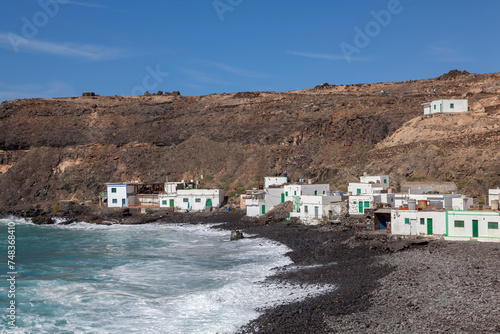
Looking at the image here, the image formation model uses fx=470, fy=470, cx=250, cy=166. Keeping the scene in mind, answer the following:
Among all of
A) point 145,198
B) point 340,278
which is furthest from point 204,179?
point 340,278

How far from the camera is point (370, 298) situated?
57.8ft

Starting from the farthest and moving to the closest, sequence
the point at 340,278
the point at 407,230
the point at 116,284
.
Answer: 1. the point at 407,230
2. the point at 116,284
3. the point at 340,278

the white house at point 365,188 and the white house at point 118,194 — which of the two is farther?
the white house at point 118,194

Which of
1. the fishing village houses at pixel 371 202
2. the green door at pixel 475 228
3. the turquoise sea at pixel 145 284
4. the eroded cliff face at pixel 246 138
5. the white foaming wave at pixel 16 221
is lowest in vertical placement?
the turquoise sea at pixel 145 284

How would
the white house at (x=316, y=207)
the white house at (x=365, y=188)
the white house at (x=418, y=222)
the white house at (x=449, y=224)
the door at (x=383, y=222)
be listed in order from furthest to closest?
the white house at (x=365, y=188) < the white house at (x=316, y=207) < the door at (x=383, y=222) < the white house at (x=418, y=222) < the white house at (x=449, y=224)

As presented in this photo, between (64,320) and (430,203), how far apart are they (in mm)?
22405

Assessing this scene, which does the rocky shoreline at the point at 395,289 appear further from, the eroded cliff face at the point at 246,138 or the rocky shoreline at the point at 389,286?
the eroded cliff face at the point at 246,138

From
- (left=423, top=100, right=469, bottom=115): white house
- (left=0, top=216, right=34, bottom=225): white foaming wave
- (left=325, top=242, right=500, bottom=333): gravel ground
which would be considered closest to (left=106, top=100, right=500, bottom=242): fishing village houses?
(left=423, top=100, right=469, bottom=115): white house

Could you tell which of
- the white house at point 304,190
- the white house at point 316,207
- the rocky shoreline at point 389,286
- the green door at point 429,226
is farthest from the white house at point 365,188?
the green door at point 429,226

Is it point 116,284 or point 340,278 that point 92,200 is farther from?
point 340,278

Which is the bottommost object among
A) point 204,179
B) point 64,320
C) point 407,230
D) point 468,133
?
point 64,320

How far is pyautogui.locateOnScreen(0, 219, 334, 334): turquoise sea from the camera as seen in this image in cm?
1769

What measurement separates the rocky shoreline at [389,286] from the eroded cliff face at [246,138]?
63.7 feet

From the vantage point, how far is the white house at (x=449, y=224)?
80.7 ft
